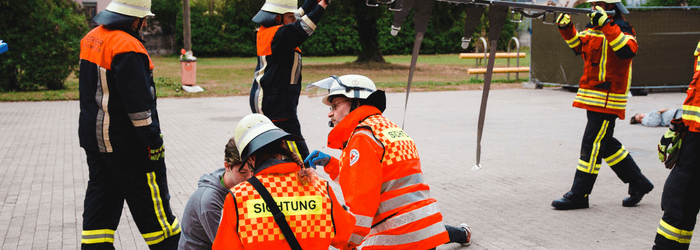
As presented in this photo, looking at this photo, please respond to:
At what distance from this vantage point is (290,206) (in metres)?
2.21

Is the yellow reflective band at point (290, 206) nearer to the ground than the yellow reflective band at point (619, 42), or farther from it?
nearer to the ground

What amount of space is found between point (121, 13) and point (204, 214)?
5.36 ft

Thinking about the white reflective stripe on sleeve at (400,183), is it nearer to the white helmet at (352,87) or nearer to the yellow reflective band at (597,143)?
the white helmet at (352,87)

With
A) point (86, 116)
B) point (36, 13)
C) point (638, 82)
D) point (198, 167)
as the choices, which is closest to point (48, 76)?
point (36, 13)

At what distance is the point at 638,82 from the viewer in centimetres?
1511

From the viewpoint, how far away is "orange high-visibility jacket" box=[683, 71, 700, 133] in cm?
348

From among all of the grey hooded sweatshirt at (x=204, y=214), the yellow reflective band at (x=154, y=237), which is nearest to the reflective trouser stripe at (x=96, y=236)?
the yellow reflective band at (x=154, y=237)

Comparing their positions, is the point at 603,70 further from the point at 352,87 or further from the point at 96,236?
the point at 96,236

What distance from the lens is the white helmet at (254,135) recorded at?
7.38 feet

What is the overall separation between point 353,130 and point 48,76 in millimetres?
15772

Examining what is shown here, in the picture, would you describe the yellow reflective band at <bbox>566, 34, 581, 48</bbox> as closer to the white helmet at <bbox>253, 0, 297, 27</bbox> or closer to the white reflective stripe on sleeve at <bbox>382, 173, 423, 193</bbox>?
the white helmet at <bbox>253, 0, 297, 27</bbox>

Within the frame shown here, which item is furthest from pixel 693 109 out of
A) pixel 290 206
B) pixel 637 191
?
pixel 290 206

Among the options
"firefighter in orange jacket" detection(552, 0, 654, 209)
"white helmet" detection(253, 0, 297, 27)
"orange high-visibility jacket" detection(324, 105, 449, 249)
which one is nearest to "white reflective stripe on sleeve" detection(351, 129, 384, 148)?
"orange high-visibility jacket" detection(324, 105, 449, 249)

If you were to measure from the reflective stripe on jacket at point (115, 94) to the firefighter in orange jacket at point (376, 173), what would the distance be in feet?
3.69
